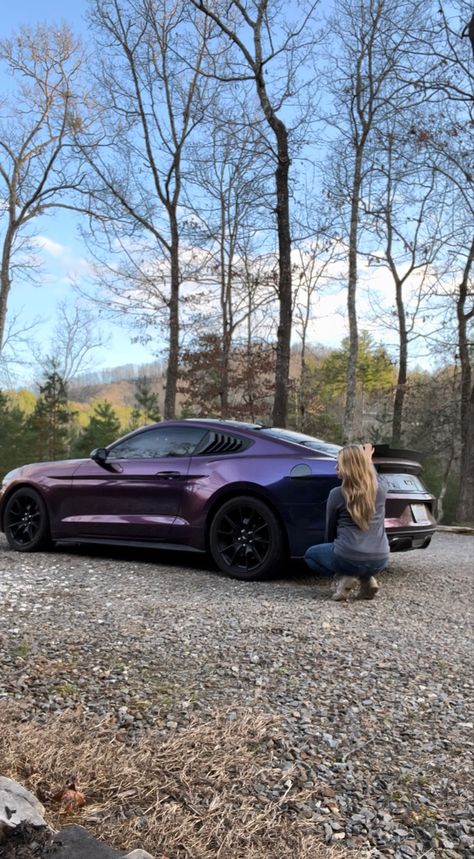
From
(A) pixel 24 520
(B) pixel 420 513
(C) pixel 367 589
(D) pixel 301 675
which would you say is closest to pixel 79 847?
(D) pixel 301 675

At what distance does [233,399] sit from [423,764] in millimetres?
28807

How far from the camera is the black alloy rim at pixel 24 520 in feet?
23.3

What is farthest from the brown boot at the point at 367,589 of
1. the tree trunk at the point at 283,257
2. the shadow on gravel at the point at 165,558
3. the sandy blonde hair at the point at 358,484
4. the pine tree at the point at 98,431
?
the pine tree at the point at 98,431

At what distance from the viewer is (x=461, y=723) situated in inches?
115

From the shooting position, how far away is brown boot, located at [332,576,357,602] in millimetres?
5055

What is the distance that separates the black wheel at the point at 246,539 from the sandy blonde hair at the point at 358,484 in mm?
872

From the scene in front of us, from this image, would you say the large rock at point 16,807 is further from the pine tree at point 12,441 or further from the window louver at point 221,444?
the pine tree at point 12,441

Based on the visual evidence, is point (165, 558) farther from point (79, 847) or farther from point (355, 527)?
point (79, 847)

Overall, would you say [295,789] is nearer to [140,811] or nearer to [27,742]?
[140,811]

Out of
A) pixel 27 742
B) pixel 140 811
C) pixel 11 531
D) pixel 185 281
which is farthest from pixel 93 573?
pixel 185 281

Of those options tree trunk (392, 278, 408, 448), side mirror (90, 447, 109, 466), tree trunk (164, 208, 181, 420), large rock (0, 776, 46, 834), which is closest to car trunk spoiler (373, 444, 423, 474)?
side mirror (90, 447, 109, 466)

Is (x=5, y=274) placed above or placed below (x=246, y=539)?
above

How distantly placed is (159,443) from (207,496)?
98 cm

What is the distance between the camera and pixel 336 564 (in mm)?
5082
